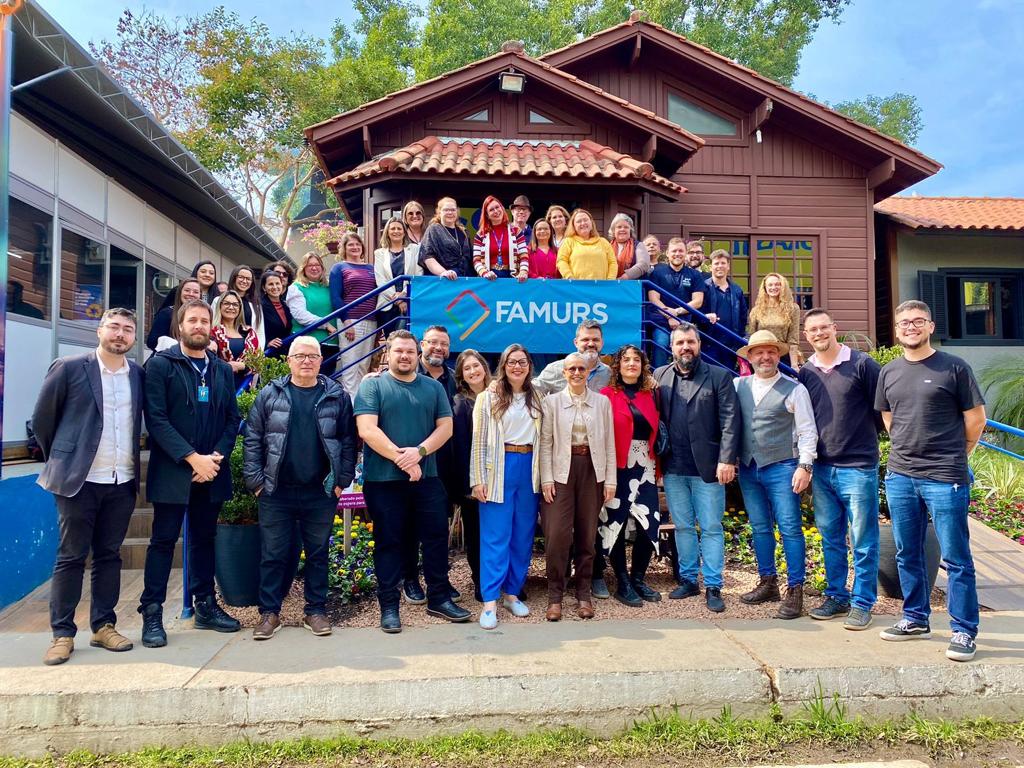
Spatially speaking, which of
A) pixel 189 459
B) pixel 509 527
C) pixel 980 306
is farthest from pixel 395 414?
pixel 980 306

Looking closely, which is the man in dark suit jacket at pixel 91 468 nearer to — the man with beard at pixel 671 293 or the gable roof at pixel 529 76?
the man with beard at pixel 671 293

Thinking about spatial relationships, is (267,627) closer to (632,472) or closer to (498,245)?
(632,472)

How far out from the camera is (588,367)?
4.81 meters

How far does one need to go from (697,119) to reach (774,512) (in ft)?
29.1

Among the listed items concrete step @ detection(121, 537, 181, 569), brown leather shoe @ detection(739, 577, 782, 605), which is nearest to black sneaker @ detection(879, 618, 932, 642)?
brown leather shoe @ detection(739, 577, 782, 605)

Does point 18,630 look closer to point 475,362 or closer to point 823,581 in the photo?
point 475,362

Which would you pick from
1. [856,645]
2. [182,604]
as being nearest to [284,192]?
[182,604]

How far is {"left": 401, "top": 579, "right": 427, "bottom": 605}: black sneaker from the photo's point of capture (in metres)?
4.85

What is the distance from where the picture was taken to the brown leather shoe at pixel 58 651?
3.74 metres

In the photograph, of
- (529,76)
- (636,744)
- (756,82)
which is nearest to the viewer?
(636,744)

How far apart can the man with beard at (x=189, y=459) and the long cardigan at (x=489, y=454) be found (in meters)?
1.60

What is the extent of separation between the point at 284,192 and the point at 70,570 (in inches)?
1341

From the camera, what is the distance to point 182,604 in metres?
4.93

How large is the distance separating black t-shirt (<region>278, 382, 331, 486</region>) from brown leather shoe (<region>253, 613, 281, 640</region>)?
85 centimetres
